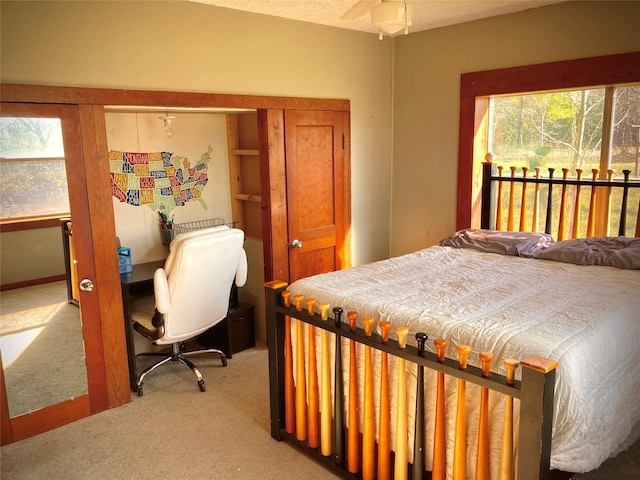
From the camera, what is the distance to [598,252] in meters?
3.07

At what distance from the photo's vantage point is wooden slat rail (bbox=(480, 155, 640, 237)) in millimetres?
3426

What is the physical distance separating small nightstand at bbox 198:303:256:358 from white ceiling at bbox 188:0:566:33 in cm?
215

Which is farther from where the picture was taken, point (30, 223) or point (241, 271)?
point (241, 271)

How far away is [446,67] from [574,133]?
3.57ft

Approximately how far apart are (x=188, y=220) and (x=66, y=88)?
5.04 feet

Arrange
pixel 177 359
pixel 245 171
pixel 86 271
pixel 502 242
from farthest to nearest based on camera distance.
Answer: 1. pixel 245 171
2. pixel 177 359
3. pixel 502 242
4. pixel 86 271

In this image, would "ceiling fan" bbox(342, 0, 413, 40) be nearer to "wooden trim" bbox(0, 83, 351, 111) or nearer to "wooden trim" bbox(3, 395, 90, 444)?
"wooden trim" bbox(0, 83, 351, 111)

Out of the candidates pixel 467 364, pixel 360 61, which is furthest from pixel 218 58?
pixel 467 364

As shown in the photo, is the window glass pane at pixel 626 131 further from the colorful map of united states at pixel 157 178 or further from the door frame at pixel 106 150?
the colorful map of united states at pixel 157 178

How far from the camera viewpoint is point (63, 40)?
274 centimetres

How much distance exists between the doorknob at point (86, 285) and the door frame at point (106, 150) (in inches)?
1.7

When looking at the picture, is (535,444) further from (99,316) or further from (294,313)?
(99,316)

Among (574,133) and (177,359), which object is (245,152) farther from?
(574,133)

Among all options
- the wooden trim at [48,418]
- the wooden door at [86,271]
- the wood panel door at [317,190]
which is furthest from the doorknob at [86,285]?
the wood panel door at [317,190]
